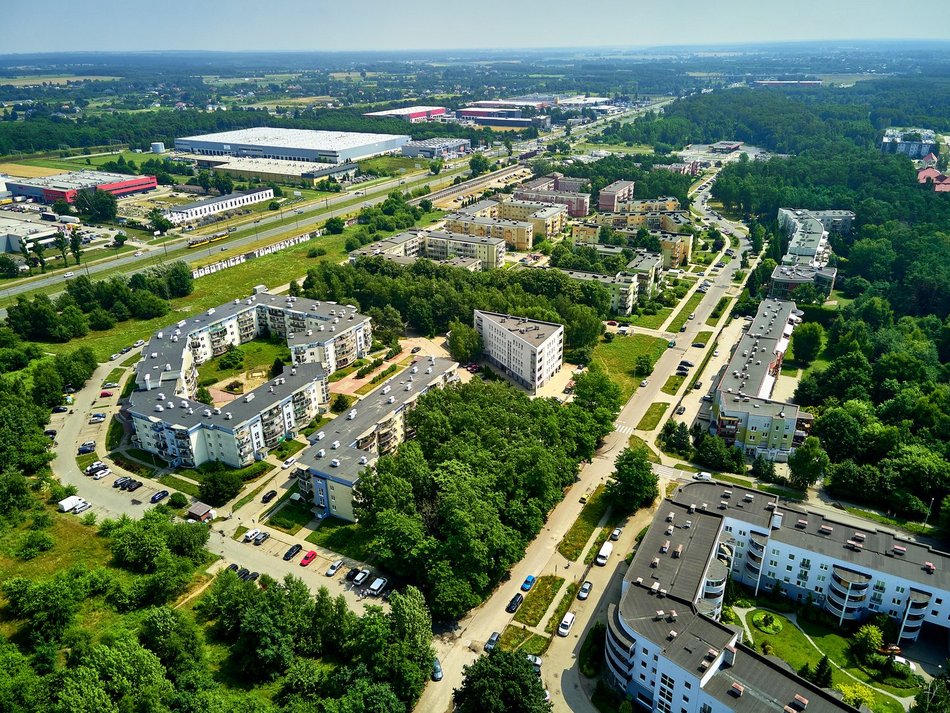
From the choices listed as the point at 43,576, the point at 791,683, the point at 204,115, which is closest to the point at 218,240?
the point at 43,576

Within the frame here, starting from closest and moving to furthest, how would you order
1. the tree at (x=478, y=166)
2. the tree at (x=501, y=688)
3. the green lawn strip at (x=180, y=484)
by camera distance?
the tree at (x=501, y=688)
the green lawn strip at (x=180, y=484)
the tree at (x=478, y=166)

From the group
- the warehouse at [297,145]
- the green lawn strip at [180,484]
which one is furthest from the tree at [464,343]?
the warehouse at [297,145]

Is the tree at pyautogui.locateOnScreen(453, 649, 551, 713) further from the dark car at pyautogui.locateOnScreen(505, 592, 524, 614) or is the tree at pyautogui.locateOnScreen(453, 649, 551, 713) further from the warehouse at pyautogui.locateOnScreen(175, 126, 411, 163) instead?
the warehouse at pyautogui.locateOnScreen(175, 126, 411, 163)

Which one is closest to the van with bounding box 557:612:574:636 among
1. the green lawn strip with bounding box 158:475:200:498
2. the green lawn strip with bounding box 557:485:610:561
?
the green lawn strip with bounding box 557:485:610:561

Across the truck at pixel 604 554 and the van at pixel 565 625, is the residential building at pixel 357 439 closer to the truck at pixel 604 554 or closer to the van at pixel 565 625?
the van at pixel 565 625

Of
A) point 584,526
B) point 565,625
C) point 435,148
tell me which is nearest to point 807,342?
point 584,526

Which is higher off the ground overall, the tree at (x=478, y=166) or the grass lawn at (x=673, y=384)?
the tree at (x=478, y=166)

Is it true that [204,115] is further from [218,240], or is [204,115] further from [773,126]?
[773,126]
